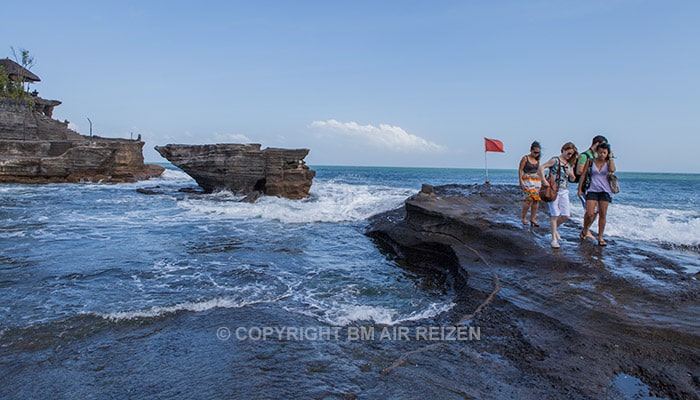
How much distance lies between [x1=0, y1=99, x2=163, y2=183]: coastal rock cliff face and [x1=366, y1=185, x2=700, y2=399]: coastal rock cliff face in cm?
2751

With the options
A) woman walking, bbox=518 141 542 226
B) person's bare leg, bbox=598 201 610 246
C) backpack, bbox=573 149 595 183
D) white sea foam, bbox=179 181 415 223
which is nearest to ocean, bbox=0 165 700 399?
woman walking, bbox=518 141 542 226

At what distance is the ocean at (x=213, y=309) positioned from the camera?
3.29 meters

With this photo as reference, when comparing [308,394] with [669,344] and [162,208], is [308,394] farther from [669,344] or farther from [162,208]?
[162,208]

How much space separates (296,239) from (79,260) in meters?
4.76

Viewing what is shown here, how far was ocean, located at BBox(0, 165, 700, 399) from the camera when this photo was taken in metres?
3.29

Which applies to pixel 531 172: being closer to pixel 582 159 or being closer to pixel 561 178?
pixel 561 178

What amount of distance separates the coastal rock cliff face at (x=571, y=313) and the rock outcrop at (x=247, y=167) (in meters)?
13.2

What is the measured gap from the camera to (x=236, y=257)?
26.3 ft

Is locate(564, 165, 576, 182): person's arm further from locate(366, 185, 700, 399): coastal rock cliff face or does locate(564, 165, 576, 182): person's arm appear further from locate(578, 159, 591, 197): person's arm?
→ locate(366, 185, 700, 399): coastal rock cliff face

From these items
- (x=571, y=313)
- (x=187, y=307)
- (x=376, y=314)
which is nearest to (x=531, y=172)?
(x=571, y=313)

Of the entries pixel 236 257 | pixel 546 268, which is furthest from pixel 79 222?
pixel 546 268

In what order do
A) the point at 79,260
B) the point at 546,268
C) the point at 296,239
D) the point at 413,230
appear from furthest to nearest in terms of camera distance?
1. the point at 296,239
2. the point at 413,230
3. the point at 79,260
4. the point at 546,268

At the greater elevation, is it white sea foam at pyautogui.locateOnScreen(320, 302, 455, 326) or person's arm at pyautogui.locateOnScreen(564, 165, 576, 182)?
person's arm at pyautogui.locateOnScreen(564, 165, 576, 182)

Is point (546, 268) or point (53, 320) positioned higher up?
point (546, 268)
